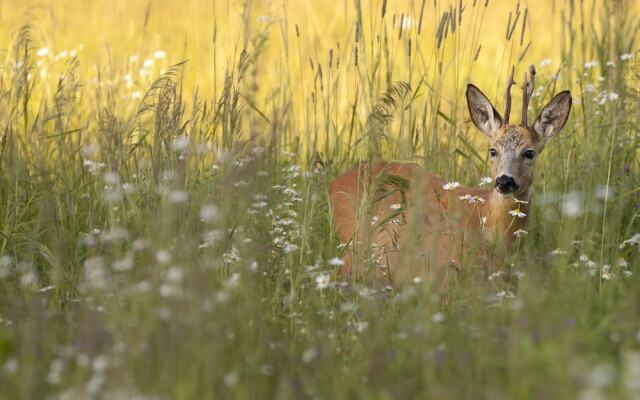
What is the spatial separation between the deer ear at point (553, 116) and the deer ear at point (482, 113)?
0.66 feet

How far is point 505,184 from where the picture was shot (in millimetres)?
4969

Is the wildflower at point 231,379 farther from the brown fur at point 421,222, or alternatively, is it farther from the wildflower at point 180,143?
the wildflower at point 180,143

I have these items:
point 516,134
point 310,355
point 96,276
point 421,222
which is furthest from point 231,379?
point 516,134

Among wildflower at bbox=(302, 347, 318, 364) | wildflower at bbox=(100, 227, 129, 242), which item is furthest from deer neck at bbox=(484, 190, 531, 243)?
wildflower at bbox=(302, 347, 318, 364)

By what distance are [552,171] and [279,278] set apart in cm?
189

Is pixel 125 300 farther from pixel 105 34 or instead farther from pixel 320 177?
pixel 105 34

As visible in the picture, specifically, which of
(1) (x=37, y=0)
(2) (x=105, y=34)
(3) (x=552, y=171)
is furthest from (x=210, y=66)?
(3) (x=552, y=171)

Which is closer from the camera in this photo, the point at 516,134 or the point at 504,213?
the point at 504,213

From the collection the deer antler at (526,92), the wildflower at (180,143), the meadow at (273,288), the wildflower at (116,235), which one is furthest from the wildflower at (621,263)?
the wildflower at (116,235)

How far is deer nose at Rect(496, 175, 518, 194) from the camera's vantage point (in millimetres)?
4961

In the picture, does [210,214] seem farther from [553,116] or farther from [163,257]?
[553,116]

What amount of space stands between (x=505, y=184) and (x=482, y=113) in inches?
26.2

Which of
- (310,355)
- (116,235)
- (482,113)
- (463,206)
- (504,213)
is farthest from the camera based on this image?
(482,113)

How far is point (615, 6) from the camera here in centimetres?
534
